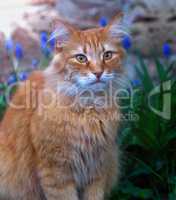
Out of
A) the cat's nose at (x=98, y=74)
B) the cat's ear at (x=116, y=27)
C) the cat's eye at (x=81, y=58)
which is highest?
the cat's ear at (x=116, y=27)

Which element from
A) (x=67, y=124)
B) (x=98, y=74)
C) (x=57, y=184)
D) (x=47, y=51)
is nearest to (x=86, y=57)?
(x=98, y=74)

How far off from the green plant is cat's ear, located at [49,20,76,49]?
3.61 feet

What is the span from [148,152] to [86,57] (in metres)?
1.30

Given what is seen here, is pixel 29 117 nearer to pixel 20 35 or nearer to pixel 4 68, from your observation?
pixel 4 68

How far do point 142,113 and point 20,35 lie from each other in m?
2.87

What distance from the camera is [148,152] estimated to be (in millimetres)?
4637

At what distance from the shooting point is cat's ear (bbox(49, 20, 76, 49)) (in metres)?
3.75

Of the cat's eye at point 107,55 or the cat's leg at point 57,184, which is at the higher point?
the cat's eye at point 107,55

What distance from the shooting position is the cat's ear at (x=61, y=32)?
3.75 metres

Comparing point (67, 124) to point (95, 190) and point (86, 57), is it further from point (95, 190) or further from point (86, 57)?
point (95, 190)

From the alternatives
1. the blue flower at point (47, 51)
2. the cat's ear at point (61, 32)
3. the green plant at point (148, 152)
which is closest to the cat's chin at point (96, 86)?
the cat's ear at point (61, 32)

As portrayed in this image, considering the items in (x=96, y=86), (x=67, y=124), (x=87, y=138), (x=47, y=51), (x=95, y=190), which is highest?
(x=47, y=51)

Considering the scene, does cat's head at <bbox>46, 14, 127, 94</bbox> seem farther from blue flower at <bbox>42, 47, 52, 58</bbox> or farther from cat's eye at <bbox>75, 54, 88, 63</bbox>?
blue flower at <bbox>42, 47, 52, 58</bbox>

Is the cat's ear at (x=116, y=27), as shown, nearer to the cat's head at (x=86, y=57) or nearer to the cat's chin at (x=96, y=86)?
the cat's head at (x=86, y=57)
